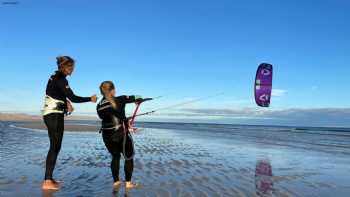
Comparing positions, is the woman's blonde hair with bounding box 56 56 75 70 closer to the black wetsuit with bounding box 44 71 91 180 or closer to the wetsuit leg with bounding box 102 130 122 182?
the black wetsuit with bounding box 44 71 91 180

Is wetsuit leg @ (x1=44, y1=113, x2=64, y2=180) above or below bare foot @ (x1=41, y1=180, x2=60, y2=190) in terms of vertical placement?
above

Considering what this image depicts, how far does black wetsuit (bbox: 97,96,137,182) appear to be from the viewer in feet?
23.1

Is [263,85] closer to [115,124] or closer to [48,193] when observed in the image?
[115,124]

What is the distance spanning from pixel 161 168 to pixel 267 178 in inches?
104

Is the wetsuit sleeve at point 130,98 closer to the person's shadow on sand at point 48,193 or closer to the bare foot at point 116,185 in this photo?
the bare foot at point 116,185

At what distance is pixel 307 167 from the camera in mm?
11312

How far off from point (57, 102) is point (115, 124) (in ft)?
3.39

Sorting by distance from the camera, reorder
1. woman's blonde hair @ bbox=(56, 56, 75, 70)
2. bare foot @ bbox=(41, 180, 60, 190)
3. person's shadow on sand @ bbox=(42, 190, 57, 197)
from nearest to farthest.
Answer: person's shadow on sand @ bbox=(42, 190, 57, 197) → bare foot @ bbox=(41, 180, 60, 190) → woman's blonde hair @ bbox=(56, 56, 75, 70)

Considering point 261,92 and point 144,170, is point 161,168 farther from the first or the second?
point 261,92

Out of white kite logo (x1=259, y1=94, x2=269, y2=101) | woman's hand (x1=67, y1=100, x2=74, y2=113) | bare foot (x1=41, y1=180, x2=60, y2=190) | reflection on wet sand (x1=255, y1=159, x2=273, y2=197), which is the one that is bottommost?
reflection on wet sand (x1=255, y1=159, x2=273, y2=197)

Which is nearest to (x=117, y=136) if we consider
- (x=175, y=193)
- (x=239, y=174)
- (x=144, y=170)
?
(x=175, y=193)

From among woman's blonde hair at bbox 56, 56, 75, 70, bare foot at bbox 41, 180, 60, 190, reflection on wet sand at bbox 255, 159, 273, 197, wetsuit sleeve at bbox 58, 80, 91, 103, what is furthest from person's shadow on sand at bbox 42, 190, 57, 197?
reflection on wet sand at bbox 255, 159, 273, 197

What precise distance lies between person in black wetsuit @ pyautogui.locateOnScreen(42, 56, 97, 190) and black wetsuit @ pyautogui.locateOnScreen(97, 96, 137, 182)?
444 millimetres

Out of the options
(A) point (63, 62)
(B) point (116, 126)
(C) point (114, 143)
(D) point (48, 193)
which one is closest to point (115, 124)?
(B) point (116, 126)
